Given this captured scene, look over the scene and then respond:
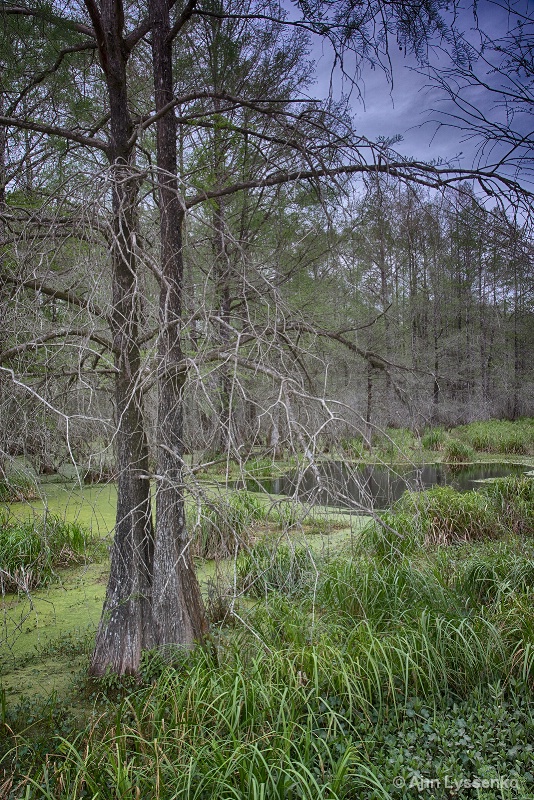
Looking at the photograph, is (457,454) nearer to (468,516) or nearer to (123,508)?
Answer: (468,516)

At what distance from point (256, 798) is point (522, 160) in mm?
2485

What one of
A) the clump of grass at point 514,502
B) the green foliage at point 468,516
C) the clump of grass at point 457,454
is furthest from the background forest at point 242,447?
the clump of grass at point 457,454

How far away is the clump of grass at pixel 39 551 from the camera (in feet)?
17.8

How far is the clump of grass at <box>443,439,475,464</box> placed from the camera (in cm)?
1341

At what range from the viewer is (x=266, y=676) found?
318 centimetres

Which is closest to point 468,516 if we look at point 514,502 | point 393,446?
point 514,502

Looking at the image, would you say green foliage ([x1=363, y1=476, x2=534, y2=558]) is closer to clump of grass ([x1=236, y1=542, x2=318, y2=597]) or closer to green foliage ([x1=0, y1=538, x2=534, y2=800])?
clump of grass ([x1=236, y1=542, x2=318, y2=597])

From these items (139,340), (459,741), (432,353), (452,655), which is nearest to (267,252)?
(139,340)

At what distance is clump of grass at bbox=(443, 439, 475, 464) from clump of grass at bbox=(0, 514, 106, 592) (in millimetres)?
9538

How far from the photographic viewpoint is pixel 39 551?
230 inches

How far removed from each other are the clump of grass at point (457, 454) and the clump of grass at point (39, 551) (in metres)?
9.54

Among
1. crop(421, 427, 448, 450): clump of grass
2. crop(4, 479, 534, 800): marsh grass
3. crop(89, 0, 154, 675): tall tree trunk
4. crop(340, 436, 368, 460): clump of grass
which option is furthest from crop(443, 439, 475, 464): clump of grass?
crop(89, 0, 154, 675): tall tree trunk

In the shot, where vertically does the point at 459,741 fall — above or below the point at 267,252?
below

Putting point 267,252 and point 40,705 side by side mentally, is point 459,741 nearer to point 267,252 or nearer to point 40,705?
point 40,705
